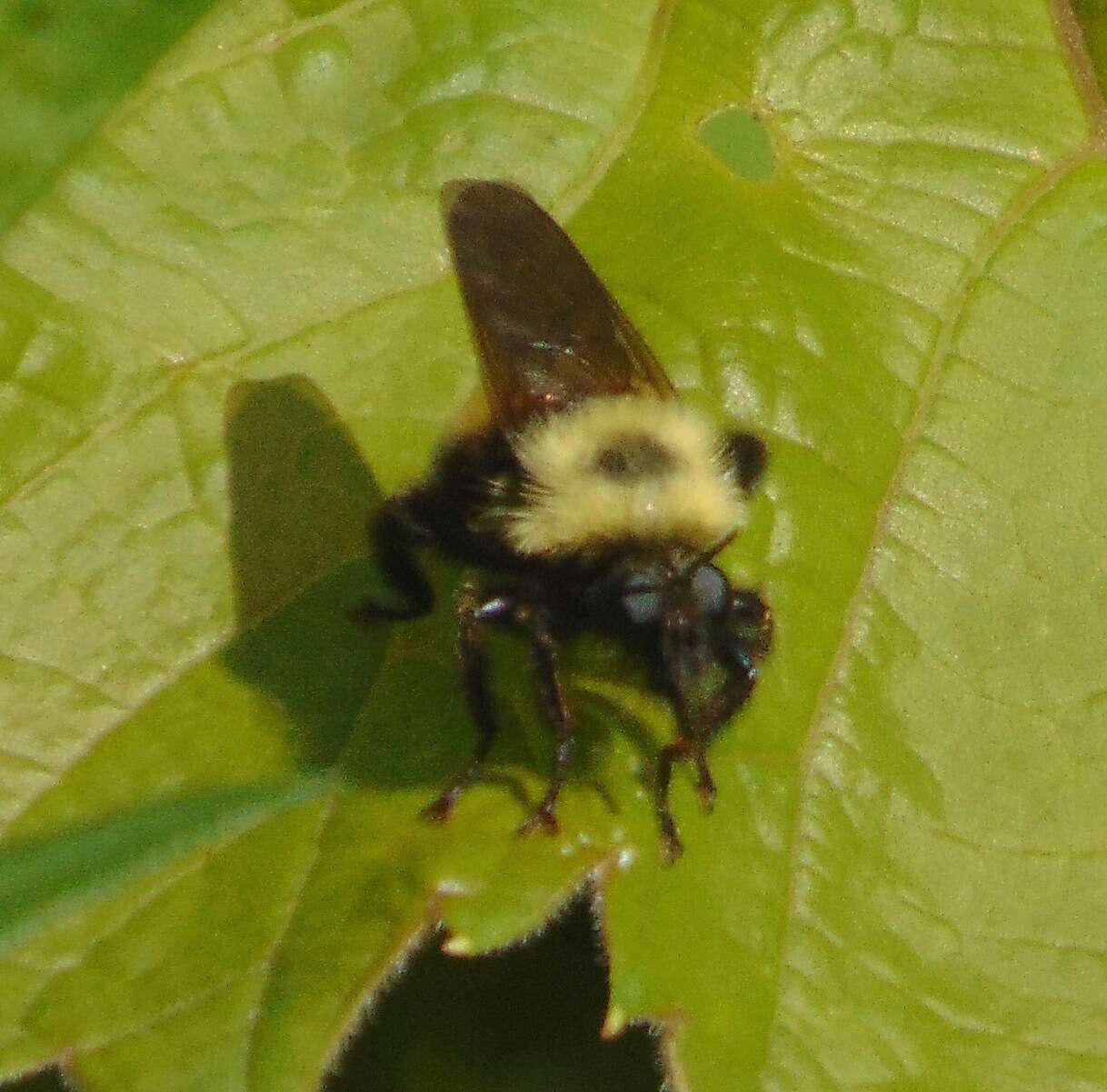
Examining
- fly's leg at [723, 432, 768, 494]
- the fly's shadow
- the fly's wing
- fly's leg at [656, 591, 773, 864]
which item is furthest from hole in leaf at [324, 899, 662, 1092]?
the fly's wing

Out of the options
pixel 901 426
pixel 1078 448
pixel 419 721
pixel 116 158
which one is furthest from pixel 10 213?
pixel 1078 448

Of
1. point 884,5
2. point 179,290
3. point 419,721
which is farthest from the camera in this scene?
point 884,5

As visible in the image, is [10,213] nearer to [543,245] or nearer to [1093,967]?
[543,245]

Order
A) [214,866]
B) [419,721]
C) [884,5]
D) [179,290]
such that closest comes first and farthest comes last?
1. [214,866]
2. [419,721]
3. [179,290]
4. [884,5]

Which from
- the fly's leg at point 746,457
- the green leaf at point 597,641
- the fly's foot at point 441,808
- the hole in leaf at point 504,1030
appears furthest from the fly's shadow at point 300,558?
the hole in leaf at point 504,1030

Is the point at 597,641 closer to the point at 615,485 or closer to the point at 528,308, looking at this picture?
the point at 615,485

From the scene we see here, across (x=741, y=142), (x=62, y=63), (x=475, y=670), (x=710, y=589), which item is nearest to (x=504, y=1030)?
(x=475, y=670)

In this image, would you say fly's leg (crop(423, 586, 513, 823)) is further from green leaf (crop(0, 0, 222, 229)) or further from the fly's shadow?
green leaf (crop(0, 0, 222, 229))
